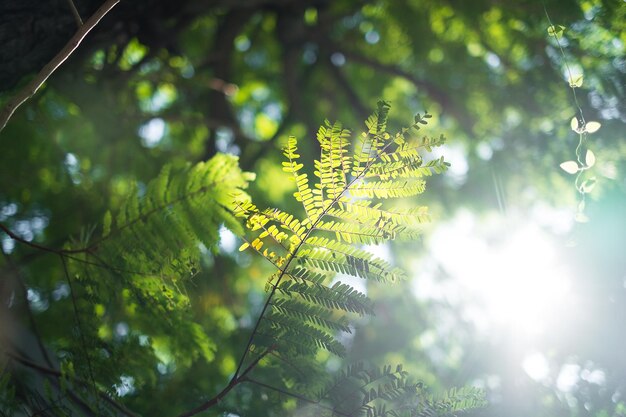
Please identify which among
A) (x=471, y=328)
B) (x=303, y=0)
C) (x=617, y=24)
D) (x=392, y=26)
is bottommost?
(x=471, y=328)

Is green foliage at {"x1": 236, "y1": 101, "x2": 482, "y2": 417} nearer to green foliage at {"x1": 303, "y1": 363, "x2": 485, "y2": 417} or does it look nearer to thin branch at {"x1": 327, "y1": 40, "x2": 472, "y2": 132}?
green foliage at {"x1": 303, "y1": 363, "x2": 485, "y2": 417}

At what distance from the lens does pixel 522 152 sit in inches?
139

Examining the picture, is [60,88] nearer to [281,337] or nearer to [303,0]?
[303,0]

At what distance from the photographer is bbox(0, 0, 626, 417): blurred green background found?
2.29 meters

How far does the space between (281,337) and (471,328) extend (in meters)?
2.75

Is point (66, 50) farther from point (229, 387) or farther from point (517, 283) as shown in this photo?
point (517, 283)

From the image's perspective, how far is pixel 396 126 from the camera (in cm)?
407

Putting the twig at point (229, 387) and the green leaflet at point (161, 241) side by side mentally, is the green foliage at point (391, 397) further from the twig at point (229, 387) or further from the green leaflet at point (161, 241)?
the green leaflet at point (161, 241)

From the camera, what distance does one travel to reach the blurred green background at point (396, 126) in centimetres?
229

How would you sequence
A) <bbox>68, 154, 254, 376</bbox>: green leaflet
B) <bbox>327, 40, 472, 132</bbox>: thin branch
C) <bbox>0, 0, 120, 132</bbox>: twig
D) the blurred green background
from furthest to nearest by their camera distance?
<bbox>327, 40, 472, 132</bbox>: thin branch < the blurred green background < <bbox>68, 154, 254, 376</bbox>: green leaflet < <bbox>0, 0, 120, 132</bbox>: twig

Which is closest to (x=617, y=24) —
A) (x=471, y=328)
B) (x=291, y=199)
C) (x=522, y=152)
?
(x=522, y=152)

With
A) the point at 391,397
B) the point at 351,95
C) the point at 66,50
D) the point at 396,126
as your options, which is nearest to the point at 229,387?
the point at 391,397

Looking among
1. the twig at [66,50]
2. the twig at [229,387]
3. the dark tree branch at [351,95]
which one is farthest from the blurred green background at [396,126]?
the twig at [66,50]

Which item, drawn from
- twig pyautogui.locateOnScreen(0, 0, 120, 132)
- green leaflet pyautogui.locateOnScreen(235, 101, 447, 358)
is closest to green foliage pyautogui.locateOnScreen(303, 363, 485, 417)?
green leaflet pyautogui.locateOnScreen(235, 101, 447, 358)
